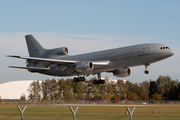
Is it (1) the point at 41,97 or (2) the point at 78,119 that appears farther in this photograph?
(1) the point at 41,97

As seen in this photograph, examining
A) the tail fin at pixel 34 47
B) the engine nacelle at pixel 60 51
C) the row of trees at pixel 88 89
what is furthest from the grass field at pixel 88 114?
the row of trees at pixel 88 89

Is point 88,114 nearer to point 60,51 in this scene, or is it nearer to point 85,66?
point 85,66

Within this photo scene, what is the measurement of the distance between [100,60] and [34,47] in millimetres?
19479

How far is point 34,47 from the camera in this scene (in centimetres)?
6222

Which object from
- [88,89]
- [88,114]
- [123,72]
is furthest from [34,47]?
[88,89]

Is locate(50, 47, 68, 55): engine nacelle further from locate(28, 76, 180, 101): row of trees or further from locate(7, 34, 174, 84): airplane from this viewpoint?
locate(28, 76, 180, 101): row of trees

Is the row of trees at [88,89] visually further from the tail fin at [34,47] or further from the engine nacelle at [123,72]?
the engine nacelle at [123,72]

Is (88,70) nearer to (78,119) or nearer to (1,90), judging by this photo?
(78,119)

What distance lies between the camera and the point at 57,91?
377 ft

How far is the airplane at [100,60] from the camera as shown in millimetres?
44281

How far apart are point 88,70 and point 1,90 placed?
87.2 m

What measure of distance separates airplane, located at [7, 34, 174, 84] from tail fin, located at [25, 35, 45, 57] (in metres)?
2.76

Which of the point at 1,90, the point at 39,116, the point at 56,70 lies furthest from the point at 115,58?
the point at 1,90

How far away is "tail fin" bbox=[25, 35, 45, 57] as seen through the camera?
61475 millimetres
